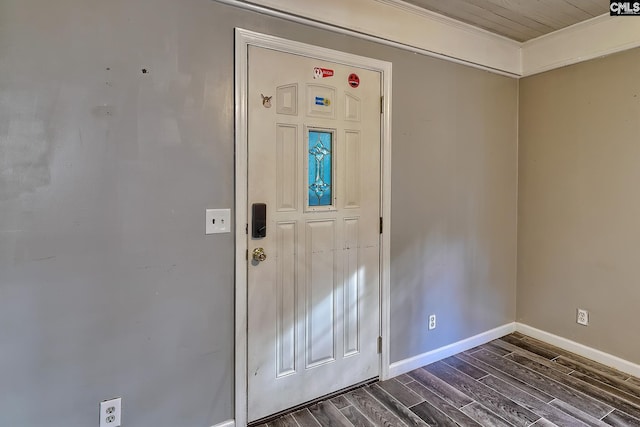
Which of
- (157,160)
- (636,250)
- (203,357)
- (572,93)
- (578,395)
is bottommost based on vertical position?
(578,395)

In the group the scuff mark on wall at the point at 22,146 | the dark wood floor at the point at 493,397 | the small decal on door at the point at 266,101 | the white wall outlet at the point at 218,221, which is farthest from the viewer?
the dark wood floor at the point at 493,397

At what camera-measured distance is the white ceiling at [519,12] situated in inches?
90.5

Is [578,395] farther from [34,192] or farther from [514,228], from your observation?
[34,192]

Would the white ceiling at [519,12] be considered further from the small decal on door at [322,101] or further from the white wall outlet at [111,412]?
the white wall outlet at [111,412]

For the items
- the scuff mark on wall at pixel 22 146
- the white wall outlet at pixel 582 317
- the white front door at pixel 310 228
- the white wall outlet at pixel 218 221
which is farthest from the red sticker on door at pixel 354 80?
the white wall outlet at pixel 582 317

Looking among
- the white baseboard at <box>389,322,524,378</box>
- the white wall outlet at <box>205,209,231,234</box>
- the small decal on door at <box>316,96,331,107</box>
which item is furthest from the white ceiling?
the white baseboard at <box>389,322,524,378</box>

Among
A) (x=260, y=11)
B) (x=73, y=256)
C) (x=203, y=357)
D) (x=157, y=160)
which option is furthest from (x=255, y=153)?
(x=203, y=357)

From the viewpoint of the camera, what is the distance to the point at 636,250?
2467 mm

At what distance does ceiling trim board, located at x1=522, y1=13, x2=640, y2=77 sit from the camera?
7.92ft

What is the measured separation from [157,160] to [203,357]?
1026mm

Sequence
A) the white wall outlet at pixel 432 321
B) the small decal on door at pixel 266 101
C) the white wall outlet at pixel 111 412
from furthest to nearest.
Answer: the white wall outlet at pixel 432 321, the small decal on door at pixel 266 101, the white wall outlet at pixel 111 412

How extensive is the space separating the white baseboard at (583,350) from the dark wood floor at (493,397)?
6cm

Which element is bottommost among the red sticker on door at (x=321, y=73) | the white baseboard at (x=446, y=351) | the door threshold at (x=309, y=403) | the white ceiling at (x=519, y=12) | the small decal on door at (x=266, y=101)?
the door threshold at (x=309, y=403)

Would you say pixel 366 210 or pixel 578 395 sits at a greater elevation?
pixel 366 210
